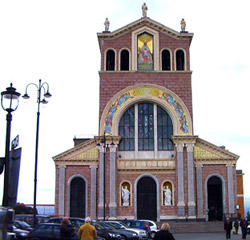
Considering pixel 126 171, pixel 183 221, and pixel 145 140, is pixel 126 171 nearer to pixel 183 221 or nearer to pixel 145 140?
pixel 145 140

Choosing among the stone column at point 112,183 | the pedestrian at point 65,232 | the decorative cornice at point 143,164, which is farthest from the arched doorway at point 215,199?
the pedestrian at point 65,232

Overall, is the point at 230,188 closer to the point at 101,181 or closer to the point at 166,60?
the point at 101,181

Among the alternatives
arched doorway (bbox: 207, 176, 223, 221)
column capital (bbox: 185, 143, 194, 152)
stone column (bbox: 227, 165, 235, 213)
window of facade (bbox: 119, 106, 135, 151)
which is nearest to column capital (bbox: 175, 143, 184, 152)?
column capital (bbox: 185, 143, 194, 152)

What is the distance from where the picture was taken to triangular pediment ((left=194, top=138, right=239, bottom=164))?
42.4 m

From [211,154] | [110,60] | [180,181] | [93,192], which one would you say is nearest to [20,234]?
[93,192]

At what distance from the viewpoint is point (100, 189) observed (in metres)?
41.3

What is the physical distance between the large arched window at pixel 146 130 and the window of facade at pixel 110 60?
516 cm

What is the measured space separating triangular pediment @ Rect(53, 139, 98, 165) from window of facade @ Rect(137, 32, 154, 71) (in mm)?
9330

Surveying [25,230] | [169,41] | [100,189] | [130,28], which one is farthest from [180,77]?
[25,230]

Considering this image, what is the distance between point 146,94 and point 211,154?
8613 mm

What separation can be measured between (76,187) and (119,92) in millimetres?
10185

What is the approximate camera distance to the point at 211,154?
4253 centimetres

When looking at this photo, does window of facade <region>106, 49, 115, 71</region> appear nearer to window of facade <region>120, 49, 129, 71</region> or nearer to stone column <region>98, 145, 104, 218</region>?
window of facade <region>120, 49, 129, 71</region>

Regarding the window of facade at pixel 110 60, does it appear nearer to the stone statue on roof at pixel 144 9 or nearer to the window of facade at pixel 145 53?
the window of facade at pixel 145 53
